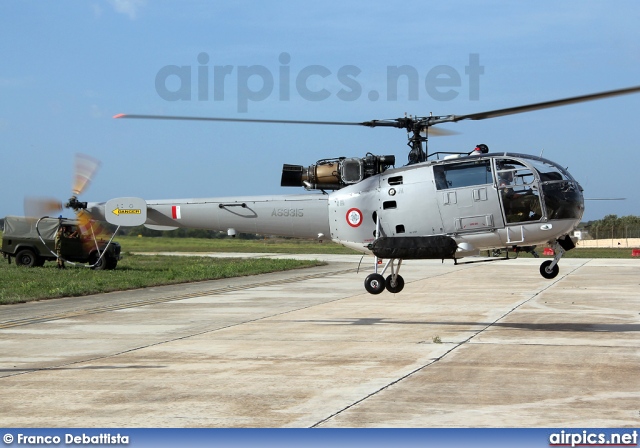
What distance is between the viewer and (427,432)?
810 centimetres

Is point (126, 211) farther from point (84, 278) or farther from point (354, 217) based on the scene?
point (84, 278)

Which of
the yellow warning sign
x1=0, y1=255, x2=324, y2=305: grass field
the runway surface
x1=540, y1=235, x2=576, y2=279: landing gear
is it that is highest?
the yellow warning sign

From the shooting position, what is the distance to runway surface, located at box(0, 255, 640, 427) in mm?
9031

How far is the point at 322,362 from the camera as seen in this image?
12680 millimetres

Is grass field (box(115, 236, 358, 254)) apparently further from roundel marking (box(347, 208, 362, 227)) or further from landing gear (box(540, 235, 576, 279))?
landing gear (box(540, 235, 576, 279))

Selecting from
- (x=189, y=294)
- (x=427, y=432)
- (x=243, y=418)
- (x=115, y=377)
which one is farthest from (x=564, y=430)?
(x=189, y=294)

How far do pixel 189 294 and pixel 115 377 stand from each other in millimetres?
14922

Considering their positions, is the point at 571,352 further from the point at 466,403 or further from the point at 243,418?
the point at 243,418

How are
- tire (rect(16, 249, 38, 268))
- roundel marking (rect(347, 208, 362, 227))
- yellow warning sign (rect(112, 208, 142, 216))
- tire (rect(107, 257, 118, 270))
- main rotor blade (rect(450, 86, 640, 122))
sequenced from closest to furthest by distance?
main rotor blade (rect(450, 86, 640, 122)), roundel marking (rect(347, 208, 362, 227)), yellow warning sign (rect(112, 208, 142, 216)), tire (rect(107, 257, 118, 270)), tire (rect(16, 249, 38, 268))

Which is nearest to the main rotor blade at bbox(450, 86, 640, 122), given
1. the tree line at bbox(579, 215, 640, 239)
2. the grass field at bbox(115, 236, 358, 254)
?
the grass field at bbox(115, 236, 358, 254)

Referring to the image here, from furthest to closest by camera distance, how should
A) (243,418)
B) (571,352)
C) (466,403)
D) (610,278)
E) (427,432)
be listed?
(610,278) < (571,352) < (466,403) < (243,418) < (427,432)

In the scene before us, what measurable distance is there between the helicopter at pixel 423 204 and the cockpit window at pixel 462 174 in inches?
0.8

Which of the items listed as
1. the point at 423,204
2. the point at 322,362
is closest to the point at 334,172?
the point at 423,204

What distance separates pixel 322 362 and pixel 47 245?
27492 millimetres
